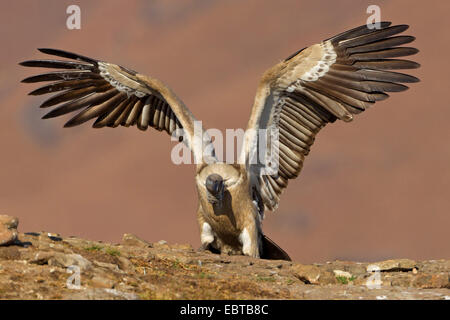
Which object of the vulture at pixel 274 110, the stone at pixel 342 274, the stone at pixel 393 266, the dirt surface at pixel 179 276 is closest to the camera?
the dirt surface at pixel 179 276

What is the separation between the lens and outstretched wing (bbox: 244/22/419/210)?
14.5 m

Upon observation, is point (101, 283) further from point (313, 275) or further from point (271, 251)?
point (271, 251)

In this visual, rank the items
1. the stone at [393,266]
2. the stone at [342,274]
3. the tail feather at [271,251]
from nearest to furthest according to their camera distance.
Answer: the stone at [342,274] < the stone at [393,266] < the tail feather at [271,251]

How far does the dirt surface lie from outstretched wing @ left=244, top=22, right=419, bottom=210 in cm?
322

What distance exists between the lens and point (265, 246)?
15.7 meters

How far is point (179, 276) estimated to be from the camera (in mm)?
10836

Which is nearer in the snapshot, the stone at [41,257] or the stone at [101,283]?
the stone at [101,283]

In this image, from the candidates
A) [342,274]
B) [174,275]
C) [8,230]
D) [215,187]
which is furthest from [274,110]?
[8,230]

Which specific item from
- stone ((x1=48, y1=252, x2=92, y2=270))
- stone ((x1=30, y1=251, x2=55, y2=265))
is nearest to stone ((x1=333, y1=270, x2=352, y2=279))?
stone ((x1=48, y1=252, x2=92, y2=270))

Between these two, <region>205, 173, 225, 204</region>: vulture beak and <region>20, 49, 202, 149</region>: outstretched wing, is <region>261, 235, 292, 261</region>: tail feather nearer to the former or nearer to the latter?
<region>205, 173, 225, 204</region>: vulture beak

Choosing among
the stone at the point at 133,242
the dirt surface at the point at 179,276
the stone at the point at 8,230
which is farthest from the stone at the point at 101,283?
the stone at the point at 133,242

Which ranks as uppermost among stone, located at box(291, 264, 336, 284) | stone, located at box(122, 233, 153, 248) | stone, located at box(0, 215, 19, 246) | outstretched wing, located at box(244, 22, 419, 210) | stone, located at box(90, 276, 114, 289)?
outstretched wing, located at box(244, 22, 419, 210)

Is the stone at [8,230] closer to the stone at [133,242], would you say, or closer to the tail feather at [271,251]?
the stone at [133,242]

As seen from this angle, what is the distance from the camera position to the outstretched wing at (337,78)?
1455 centimetres
